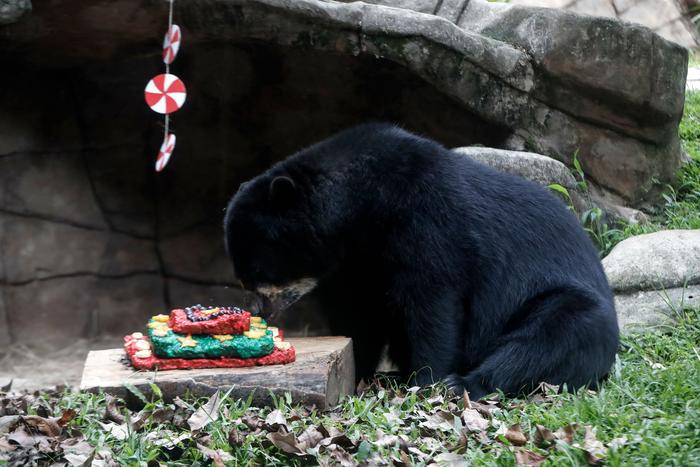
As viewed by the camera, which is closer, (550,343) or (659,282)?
(550,343)

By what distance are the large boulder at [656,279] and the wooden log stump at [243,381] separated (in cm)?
204

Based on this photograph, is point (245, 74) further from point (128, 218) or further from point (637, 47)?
point (637, 47)

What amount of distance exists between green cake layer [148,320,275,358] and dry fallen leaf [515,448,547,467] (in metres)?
1.40

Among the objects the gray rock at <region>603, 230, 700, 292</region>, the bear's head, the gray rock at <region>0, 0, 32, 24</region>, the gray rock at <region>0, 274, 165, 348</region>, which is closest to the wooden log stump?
the bear's head

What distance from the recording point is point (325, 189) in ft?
14.6

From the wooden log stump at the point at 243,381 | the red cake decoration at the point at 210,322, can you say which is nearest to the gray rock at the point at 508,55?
the red cake decoration at the point at 210,322

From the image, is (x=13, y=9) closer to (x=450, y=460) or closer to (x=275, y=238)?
(x=275, y=238)

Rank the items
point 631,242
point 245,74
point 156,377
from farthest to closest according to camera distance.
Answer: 1. point 245,74
2. point 631,242
3. point 156,377

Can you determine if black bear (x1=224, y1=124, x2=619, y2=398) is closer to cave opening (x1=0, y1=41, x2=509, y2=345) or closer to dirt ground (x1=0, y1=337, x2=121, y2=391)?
cave opening (x1=0, y1=41, x2=509, y2=345)

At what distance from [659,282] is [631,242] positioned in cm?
46

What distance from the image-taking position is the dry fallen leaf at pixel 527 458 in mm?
2885

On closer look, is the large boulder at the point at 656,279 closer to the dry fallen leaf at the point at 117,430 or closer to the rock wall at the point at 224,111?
the rock wall at the point at 224,111

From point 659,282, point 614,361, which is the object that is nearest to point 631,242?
point 659,282

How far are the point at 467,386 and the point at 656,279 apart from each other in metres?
1.75
